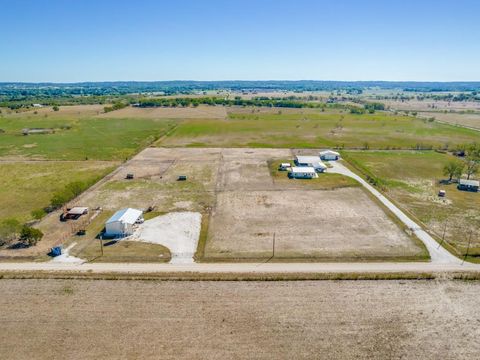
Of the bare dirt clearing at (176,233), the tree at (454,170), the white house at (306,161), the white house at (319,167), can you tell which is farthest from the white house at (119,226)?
the tree at (454,170)

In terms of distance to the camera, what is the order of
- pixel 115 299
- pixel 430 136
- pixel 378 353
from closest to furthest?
pixel 378 353
pixel 115 299
pixel 430 136

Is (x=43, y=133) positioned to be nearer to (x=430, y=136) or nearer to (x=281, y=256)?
(x=281, y=256)

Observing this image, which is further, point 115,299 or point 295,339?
point 115,299

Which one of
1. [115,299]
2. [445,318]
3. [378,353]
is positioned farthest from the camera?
[115,299]

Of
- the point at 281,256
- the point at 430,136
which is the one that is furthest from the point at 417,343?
the point at 430,136

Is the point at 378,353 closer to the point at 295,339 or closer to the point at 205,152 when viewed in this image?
the point at 295,339

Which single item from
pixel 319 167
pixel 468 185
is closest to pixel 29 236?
pixel 319 167

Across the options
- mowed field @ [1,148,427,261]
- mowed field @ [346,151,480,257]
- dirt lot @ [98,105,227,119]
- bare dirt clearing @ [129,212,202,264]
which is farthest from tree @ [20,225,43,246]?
dirt lot @ [98,105,227,119]

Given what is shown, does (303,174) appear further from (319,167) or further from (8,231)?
(8,231)
